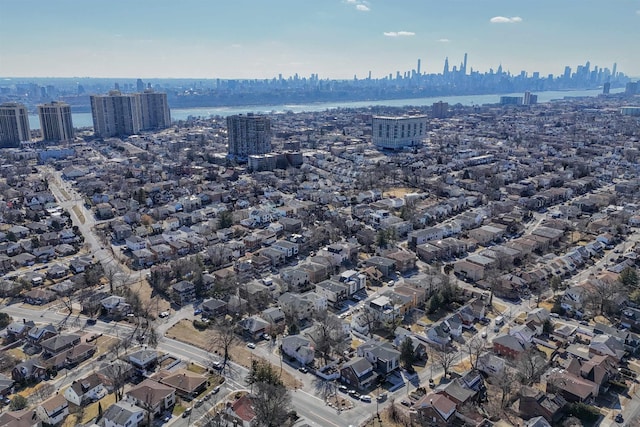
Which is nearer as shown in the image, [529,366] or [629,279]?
[529,366]

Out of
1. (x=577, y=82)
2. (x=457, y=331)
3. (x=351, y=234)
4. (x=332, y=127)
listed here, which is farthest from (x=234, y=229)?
(x=577, y=82)

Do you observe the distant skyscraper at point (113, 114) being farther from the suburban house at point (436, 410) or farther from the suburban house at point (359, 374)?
the suburban house at point (436, 410)

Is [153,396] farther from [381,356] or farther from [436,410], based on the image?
[436,410]

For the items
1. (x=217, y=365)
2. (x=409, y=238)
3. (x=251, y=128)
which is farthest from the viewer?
(x=251, y=128)

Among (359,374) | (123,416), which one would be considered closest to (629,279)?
(359,374)

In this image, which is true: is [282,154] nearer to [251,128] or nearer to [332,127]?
[251,128]

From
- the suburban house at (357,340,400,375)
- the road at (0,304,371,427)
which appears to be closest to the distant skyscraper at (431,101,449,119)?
the suburban house at (357,340,400,375)

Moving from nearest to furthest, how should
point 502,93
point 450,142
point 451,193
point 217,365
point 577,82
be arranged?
point 217,365, point 451,193, point 450,142, point 502,93, point 577,82
